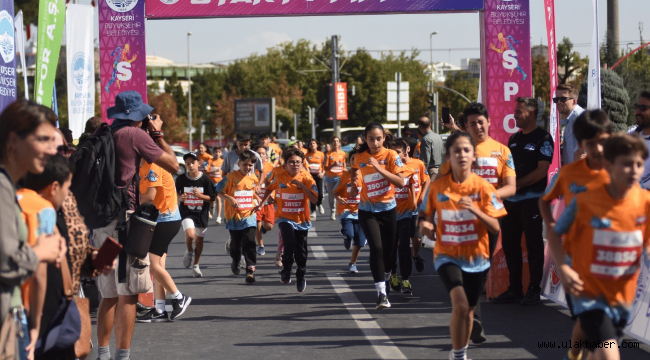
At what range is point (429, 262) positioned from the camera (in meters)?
12.7

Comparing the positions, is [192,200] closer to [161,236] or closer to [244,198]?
[244,198]

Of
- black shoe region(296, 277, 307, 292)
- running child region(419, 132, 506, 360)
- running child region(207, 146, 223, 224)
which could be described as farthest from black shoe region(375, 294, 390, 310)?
running child region(207, 146, 223, 224)

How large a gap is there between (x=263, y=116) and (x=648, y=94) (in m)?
49.4

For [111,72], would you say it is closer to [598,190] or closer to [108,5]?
[108,5]

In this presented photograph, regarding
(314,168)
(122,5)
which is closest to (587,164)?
(122,5)

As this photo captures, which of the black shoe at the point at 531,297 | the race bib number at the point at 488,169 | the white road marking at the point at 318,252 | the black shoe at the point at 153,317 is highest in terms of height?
the race bib number at the point at 488,169

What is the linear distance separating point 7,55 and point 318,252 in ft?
22.9

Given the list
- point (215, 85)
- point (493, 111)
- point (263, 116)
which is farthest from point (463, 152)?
point (215, 85)

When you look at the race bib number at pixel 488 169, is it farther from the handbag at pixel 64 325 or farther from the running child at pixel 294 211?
the handbag at pixel 64 325

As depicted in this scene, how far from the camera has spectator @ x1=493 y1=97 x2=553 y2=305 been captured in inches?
344

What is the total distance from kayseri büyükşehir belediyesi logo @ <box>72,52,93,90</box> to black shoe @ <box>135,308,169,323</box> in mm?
5455

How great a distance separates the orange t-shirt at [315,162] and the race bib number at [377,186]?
514 inches

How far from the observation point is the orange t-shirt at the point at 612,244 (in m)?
4.39

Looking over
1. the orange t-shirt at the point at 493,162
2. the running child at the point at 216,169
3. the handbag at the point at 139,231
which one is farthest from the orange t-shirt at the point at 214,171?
the handbag at the point at 139,231
